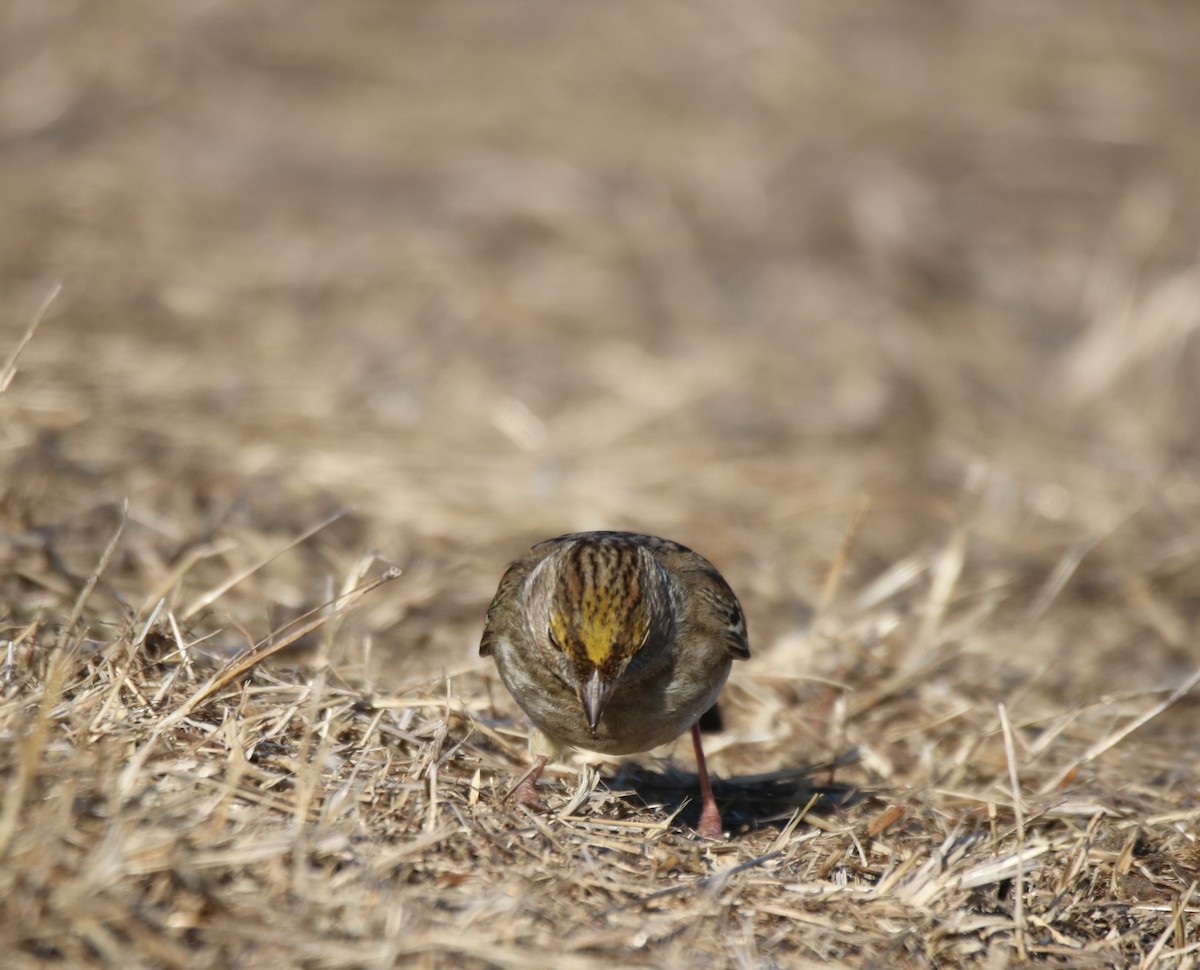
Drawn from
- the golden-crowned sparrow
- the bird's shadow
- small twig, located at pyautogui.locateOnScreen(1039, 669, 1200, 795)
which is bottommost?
the bird's shadow

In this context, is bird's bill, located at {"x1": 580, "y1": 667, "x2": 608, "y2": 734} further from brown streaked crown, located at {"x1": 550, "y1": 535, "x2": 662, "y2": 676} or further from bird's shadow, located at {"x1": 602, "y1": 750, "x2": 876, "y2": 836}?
bird's shadow, located at {"x1": 602, "y1": 750, "x2": 876, "y2": 836}

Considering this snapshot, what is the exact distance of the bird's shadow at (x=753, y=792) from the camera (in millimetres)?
5707

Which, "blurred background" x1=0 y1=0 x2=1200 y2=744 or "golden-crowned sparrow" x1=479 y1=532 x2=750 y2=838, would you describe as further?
"blurred background" x1=0 y1=0 x2=1200 y2=744

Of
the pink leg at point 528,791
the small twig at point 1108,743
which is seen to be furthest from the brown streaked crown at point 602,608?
the small twig at point 1108,743

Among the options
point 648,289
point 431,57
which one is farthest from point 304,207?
point 431,57

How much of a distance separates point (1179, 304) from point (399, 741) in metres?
8.91

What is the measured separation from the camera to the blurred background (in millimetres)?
7988

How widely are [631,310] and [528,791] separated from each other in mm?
7372

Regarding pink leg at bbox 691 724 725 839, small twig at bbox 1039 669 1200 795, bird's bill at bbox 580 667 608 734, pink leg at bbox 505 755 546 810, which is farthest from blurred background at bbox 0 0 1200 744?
bird's bill at bbox 580 667 608 734

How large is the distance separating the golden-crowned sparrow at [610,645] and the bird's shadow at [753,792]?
0.65 ft

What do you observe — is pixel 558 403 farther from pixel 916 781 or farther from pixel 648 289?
pixel 916 781

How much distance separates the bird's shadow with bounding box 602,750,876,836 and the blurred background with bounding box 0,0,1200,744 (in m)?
0.74

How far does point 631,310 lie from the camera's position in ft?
39.4

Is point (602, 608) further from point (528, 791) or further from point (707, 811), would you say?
point (707, 811)
